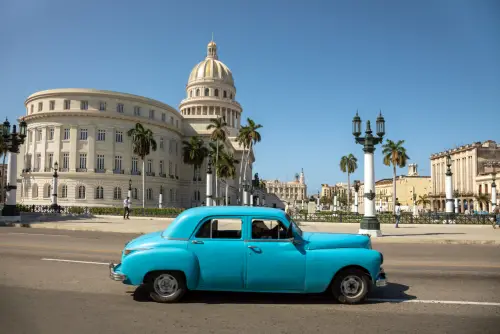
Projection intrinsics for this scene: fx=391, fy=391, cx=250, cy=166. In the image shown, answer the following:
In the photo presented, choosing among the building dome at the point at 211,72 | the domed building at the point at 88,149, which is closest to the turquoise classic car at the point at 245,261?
the domed building at the point at 88,149

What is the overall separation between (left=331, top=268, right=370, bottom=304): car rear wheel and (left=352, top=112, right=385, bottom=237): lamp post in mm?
13515

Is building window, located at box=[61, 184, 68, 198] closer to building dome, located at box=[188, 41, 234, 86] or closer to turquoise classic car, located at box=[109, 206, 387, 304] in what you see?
turquoise classic car, located at box=[109, 206, 387, 304]

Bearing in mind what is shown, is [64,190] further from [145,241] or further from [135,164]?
[145,241]

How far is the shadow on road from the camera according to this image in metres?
6.65

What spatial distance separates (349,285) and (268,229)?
5.42 ft

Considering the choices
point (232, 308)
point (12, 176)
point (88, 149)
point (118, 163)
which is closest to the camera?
point (232, 308)

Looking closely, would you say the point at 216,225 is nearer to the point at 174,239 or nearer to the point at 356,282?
the point at 174,239

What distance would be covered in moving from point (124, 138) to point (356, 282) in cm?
5772

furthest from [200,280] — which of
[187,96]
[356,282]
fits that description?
[187,96]

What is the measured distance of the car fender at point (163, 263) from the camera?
635cm

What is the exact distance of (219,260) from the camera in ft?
21.0

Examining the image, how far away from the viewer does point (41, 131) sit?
5816cm

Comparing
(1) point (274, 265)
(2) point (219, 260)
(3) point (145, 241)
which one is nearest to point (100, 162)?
(3) point (145, 241)

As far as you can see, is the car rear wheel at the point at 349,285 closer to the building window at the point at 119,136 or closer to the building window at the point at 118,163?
the building window at the point at 118,163
